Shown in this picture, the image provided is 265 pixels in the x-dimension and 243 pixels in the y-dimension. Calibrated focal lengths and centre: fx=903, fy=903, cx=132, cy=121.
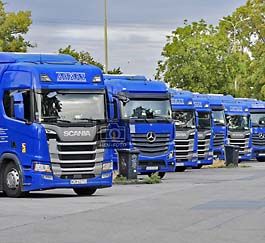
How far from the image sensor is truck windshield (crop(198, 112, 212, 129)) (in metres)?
40.7

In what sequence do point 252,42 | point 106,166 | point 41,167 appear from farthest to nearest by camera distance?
point 252,42, point 106,166, point 41,167

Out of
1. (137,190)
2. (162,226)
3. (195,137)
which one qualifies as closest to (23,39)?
(195,137)

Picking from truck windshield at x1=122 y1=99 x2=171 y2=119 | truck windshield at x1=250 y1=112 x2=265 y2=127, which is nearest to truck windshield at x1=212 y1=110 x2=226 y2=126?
truck windshield at x1=250 y1=112 x2=265 y2=127

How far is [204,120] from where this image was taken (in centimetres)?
4091

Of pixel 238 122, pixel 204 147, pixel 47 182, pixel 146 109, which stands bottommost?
pixel 204 147

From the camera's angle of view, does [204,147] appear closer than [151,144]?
No

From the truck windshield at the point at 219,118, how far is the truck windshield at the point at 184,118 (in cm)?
597

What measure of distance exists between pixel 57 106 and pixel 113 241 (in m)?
8.77

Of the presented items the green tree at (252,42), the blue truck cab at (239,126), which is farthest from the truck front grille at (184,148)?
the green tree at (252,42)

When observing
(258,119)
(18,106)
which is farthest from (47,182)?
(258,119)

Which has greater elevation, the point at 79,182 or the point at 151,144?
the point at 151,144

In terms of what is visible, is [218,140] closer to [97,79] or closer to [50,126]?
[97,79]

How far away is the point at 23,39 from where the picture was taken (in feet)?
171

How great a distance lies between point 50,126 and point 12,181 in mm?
1771
